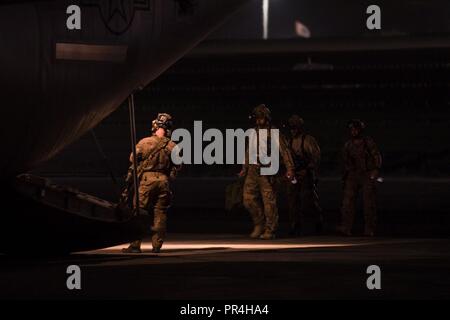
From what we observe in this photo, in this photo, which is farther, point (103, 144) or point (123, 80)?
point (103, 144)

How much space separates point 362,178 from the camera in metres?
21.3

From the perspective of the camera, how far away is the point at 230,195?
20.5 m

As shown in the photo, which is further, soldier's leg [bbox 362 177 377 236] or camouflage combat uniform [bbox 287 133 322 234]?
camouflage combat uniform [bbox 287 133 322 234]

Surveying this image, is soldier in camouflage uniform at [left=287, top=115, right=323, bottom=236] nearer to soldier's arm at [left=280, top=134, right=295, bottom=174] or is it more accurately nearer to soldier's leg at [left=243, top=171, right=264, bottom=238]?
soldier's arm at [left=280, top=134, right=295, bottom=174]

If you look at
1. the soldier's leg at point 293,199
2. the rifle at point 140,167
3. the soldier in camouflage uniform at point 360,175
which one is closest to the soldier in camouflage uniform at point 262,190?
the soldier's leg at point 293,199

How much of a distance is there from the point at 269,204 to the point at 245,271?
16.5 feet

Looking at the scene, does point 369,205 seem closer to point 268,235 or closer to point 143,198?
point 268,235

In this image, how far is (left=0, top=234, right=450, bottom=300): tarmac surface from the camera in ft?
41.5

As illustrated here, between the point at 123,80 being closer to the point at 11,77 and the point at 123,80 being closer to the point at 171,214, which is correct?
the point at 11,77

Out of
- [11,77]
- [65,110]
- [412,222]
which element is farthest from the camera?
[412,222]

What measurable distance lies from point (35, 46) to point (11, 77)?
56cm

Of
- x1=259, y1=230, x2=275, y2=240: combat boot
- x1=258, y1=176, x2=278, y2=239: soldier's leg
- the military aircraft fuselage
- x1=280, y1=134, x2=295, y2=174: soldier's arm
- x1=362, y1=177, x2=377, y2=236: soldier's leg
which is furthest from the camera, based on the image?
x1=362, y1=177, x2=377, y2=236: soldier's leg

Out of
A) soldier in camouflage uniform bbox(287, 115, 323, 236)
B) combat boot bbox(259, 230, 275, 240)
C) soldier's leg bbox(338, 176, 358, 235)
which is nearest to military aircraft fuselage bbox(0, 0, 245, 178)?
combat boot bbox(259, 230, 275, 240)
